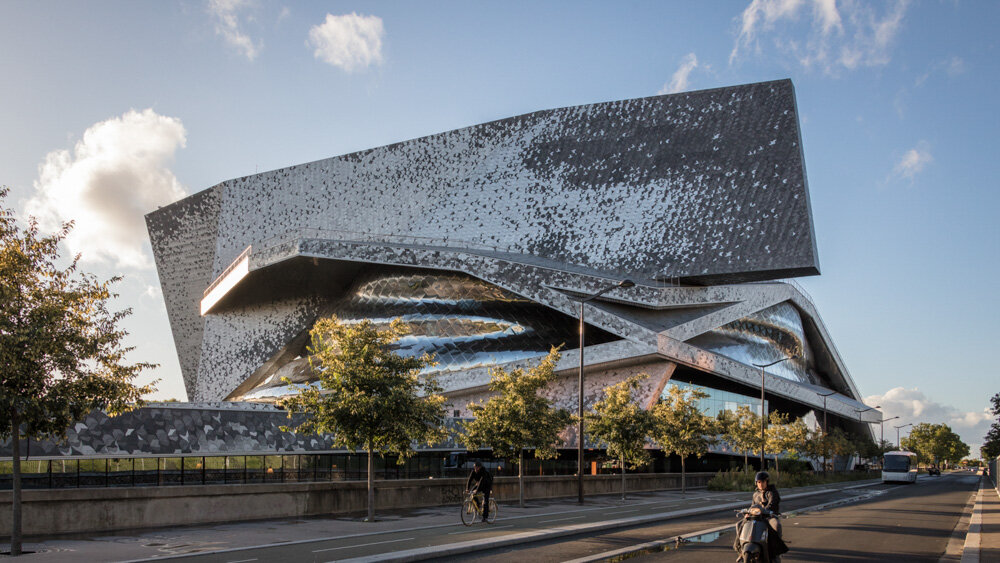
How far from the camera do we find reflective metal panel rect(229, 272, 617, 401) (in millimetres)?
49719

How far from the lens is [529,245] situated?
55156 millimetres

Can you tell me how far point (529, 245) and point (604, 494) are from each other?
76.3ft

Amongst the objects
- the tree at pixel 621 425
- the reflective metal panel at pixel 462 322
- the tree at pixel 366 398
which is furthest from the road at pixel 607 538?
the reflective metal panel at pixel 462 322

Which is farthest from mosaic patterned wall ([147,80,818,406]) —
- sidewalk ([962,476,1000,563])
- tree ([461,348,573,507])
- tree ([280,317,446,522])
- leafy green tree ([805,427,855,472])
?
tree ([280,317,446,522])

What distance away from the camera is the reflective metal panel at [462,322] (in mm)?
49719

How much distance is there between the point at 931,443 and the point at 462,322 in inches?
6066

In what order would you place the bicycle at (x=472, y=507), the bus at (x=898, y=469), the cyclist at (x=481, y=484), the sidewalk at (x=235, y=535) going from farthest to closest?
the bus at (x=898, y=469) < the cyclist at (x=481, y=484) < the bicycle at (x=472, y=507) < the sidewalk at (x=235, y=535)

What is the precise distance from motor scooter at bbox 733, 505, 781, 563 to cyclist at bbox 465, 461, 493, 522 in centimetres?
976

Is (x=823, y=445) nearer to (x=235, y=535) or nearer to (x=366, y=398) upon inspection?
(x=366, y=398)

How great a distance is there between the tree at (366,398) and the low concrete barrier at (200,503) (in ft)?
5.57

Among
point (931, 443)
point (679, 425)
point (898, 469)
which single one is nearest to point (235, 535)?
point (679, 425)

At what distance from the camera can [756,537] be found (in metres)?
10.1

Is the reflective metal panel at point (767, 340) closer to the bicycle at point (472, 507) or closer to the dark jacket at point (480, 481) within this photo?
the dark jacket at point (480, 481)

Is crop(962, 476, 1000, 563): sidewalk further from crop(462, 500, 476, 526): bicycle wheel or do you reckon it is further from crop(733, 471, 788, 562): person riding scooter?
crop(462, 500, 476, 526): bicycle wheel
